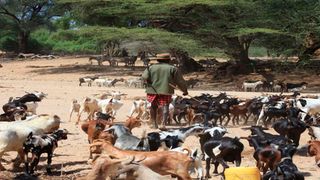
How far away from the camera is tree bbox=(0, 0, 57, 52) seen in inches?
2178

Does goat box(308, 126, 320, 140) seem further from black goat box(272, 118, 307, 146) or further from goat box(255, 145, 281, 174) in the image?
goat box(255, 145, 281, 174)

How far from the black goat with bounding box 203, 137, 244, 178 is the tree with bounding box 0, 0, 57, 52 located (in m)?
47.8

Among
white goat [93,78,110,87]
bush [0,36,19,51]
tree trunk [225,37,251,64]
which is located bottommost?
bush [0,36,19,51]

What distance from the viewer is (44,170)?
904cm

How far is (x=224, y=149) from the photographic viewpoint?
27.8 ft

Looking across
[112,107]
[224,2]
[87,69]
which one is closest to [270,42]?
[224,2]

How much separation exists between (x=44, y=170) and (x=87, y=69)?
1207 inches

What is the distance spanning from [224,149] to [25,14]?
51.3m

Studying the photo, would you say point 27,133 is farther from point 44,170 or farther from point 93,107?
point 93,107

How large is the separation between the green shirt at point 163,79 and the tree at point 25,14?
1702 inches

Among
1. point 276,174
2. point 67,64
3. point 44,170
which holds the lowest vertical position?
point 67,64

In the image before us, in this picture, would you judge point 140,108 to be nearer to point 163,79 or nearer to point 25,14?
point 163,79

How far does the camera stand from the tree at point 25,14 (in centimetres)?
5533

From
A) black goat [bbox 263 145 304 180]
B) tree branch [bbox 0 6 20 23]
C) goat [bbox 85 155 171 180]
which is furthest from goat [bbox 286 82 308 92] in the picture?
tree branch [bbox 0 6 20 23]
